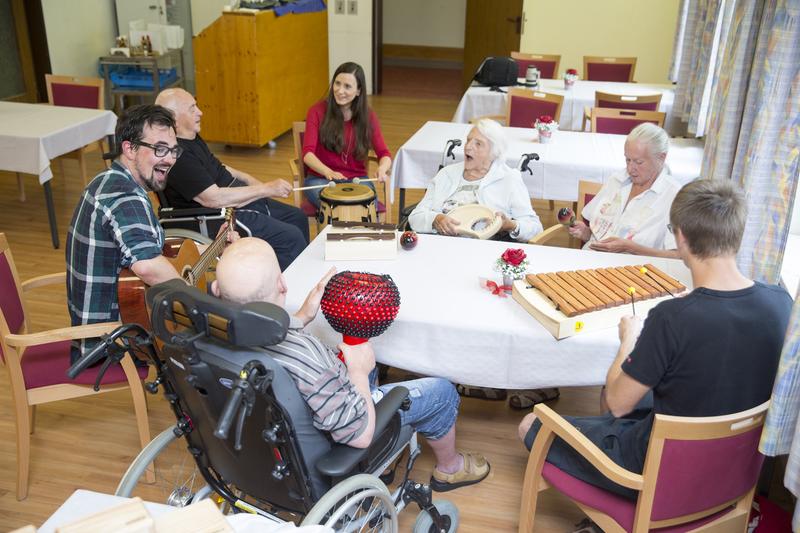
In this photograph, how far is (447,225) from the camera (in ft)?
10.5

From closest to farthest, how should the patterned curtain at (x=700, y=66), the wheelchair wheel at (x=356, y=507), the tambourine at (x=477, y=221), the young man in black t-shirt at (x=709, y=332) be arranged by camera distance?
the wheelchair wheel at (x=356, y=507) < the young man in black t-shirt at (x=709, y=332) < the tambourine at (x=477, y=221) < the patterned curtain at (x=700, y=66)

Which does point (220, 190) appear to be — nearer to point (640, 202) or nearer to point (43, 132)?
point (43, 132)

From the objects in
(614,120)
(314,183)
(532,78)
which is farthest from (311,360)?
(532,78)

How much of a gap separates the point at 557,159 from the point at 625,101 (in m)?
1.64

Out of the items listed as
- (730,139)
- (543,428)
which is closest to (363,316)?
(543,428)

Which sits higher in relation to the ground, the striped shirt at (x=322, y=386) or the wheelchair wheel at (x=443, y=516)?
the striped shirt at (x=322, y=386)

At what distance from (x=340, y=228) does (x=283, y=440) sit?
1333 millimetres

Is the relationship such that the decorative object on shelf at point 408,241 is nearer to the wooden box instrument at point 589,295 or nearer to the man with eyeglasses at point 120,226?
the wooden box instrument at point 589,295

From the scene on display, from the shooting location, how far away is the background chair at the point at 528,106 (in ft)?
17.8

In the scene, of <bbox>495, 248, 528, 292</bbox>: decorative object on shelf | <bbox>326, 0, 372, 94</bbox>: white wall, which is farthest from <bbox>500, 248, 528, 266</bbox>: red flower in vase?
<bbox>326, 0, 372, 94</bbox>: white wall

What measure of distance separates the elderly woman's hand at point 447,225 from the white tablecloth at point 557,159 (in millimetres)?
1206

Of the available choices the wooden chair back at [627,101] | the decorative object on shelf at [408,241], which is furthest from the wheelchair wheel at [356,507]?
the wooden chair back at [627,101]

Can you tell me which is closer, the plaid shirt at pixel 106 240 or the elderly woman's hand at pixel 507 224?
the plaid shirt at pixel 106 240

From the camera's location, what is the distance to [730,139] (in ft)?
9.75
